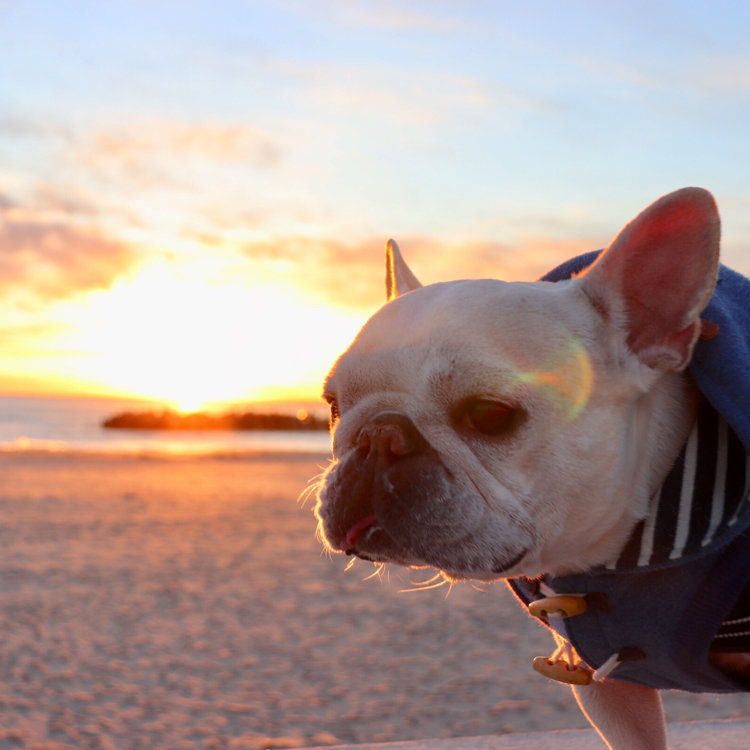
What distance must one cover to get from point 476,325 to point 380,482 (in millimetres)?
530

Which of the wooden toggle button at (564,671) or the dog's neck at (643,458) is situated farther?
the wooden toggle button at (564,671)

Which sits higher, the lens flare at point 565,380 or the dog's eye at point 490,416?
the lens flare at point 565,380

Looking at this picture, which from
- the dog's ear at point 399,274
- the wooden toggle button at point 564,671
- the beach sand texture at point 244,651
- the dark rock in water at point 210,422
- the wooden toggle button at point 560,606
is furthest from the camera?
the dark rock in water at point 210,422

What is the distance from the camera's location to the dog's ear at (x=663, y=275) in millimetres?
2385

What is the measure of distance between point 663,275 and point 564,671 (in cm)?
138

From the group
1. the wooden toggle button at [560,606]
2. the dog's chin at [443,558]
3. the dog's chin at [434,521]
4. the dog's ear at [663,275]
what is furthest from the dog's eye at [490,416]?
the wooden toggle button at [560,606]

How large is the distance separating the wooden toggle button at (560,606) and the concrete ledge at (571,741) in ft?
5.20

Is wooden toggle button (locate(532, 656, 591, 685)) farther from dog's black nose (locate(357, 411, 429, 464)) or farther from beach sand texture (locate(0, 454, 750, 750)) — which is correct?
beach sand texture (locate(0, 454, 750, 750))

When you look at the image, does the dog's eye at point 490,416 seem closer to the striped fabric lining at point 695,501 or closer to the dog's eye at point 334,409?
the striped fabric lining at point 695,501

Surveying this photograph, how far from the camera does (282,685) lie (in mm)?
5270

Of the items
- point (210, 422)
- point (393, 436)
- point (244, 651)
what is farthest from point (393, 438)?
point (210, 422)

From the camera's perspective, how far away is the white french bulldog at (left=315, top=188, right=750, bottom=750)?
2326mm

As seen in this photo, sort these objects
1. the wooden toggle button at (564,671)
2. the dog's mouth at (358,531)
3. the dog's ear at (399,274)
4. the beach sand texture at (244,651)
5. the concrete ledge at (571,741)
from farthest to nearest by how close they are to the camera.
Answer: the beach sand texture at (244,651) < the concrete ledge at (571,741) < the dog's ear at (399,274) < the wooden toggle button at (564,671) < the dog's mouth at (358,531)

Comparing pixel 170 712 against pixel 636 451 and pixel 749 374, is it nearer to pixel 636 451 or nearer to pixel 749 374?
pixel 636 451
